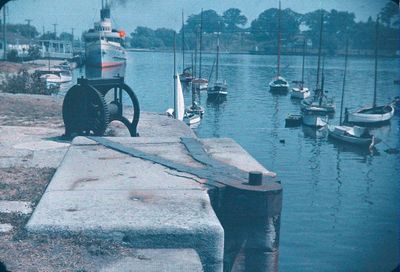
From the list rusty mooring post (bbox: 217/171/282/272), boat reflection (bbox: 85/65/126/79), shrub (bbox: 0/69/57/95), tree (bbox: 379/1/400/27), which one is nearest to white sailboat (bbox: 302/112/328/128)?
shrub (bbox: 0/69/57/95)

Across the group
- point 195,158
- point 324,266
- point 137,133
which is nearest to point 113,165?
point 195,158

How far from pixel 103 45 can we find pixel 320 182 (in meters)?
60.4

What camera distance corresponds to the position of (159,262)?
4547 millimetres

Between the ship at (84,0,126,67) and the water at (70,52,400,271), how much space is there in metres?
26.8

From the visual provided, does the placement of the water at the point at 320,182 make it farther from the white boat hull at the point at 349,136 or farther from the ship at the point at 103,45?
the ship at the point at 103,45

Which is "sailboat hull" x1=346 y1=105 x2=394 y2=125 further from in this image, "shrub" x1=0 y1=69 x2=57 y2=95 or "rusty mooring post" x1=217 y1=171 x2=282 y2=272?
"rusty mooring post" x1=217 y1=171 x2=282 y2=272

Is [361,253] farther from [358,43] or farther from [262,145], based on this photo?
[358,43]

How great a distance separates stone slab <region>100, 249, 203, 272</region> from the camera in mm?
4387

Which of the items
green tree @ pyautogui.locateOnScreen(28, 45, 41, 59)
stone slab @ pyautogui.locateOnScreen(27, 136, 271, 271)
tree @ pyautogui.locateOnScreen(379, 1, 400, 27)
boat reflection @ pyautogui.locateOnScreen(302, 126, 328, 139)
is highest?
tree @ pyautogui.locateOnScreen(379, 1, 400, 27)

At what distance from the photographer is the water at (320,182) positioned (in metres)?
15.8

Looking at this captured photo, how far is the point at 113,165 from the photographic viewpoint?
729 cm

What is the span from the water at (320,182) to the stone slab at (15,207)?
30.4 feet

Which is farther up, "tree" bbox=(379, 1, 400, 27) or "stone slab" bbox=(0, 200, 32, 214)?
"tree" bbox=(379, 1, 400, 27)

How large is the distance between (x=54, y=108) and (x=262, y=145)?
55.5ft
